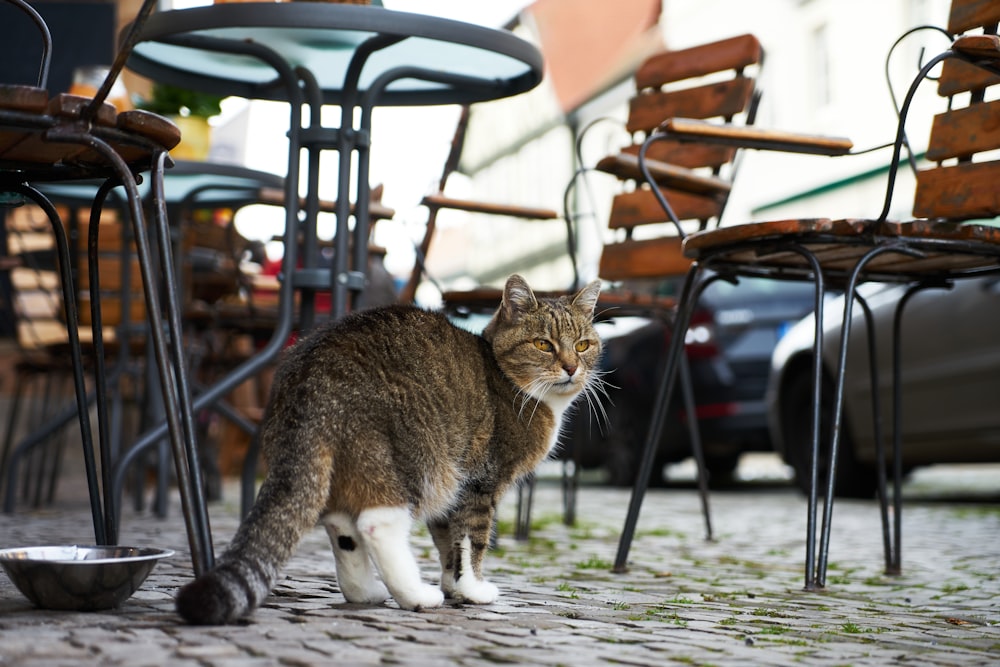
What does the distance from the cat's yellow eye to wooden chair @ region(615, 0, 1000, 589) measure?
525mm

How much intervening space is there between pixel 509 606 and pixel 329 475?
1.94ft

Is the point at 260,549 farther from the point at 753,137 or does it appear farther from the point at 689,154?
the point at 689,154

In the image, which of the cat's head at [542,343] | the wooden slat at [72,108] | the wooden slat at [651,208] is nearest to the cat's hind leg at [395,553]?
the cat's head at [542,343]

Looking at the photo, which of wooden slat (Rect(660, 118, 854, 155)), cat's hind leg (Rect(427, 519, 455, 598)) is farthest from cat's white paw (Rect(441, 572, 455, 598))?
wooden slat (Rect(660, 118, 854, 155))

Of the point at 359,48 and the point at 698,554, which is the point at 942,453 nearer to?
the point at 698,554

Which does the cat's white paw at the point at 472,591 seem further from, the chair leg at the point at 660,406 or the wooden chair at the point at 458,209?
the wooden chair at the point at 458,209

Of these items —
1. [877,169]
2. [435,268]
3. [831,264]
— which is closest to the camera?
[831,264]

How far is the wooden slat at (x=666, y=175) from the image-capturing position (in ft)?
14.1

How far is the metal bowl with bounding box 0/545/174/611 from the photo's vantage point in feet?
8.14

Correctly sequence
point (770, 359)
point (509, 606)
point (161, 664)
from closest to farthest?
point (161, 664) → point (509, 606) → point (770, 359)

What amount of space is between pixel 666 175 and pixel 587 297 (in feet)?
2.93

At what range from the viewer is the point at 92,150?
262cm

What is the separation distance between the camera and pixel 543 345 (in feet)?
11.1

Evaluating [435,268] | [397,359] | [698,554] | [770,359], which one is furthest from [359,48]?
[435,268]
